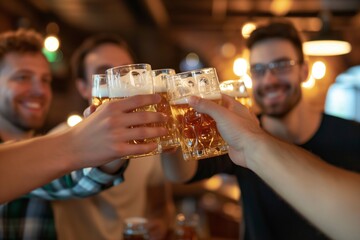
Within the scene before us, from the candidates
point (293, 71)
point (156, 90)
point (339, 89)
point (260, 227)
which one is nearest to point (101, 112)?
point (156, 90)

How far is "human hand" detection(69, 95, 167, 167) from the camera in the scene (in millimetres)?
849

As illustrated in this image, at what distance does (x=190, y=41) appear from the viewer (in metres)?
9.73

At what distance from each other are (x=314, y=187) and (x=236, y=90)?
572 millimetres

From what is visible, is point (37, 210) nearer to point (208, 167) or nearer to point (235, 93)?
point (208, 167)

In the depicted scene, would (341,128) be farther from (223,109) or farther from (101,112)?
(101,112)

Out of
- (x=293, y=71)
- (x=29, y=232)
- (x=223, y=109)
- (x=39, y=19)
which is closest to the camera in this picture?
(x=223, y=109)

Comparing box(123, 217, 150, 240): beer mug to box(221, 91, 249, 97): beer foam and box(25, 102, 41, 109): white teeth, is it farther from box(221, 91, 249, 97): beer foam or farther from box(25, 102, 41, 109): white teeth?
box(25, 102, 41, 109): white teeth

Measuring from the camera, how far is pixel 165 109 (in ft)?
3.54

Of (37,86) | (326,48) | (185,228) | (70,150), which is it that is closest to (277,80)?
(185,228)

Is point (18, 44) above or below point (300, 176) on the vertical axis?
above

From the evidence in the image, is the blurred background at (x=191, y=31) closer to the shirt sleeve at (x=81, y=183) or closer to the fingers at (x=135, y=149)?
the shirt sleeve at (x=81, y=183)

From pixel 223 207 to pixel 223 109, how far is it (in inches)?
117

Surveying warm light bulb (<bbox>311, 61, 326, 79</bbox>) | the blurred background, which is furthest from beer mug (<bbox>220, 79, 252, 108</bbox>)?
warm light bulb (<bbox>311, 61, 326, 79</bbox>)

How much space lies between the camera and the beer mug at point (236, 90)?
133 centimetres
